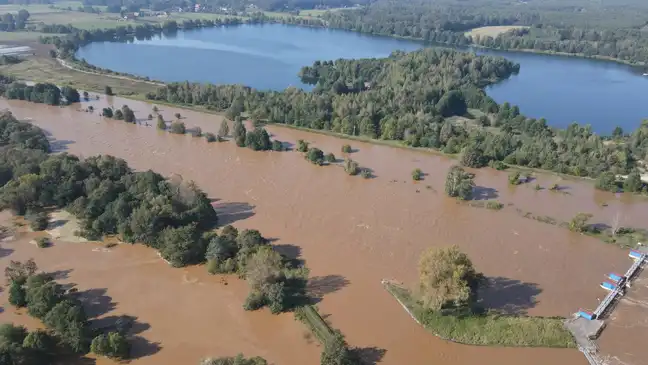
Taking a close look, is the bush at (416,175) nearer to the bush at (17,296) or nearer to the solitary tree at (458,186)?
the solitary tree at (458,186)

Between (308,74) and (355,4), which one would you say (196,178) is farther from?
(355,4)

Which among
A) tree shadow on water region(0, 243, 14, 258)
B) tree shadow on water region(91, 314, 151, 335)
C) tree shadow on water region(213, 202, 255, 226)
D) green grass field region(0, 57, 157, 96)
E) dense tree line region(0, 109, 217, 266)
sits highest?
green grass field region(0, 57, 157, 96)

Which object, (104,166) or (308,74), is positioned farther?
(308,74)

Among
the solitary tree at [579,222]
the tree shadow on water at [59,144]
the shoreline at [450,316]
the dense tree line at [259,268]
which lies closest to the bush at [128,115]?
the tree shadow on water at [59,144]

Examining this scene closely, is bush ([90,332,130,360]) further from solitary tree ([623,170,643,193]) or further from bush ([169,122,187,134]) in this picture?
solitary tree ([623,170,643,193])

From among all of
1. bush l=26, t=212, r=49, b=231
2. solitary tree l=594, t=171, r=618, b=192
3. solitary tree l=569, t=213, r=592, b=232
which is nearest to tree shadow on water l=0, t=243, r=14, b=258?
bush l=26, t=212, r=49, b=231

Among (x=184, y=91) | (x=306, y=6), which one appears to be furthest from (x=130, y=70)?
(x=306, y=6)
